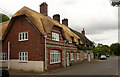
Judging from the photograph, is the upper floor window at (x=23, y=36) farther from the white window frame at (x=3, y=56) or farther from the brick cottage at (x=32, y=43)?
the white window frame at (x=3, y=56)

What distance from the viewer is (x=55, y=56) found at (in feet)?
66.7

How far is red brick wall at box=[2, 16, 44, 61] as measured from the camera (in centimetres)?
1797

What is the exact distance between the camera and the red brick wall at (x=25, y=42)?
18.0 m

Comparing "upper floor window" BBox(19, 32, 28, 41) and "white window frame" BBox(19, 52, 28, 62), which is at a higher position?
"upper floor window" BBox(19, 32, 28, 41)

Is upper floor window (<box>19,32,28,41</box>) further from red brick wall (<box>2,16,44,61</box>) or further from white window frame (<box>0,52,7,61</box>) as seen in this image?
white window frame (<box>0,52,7,61</box>)

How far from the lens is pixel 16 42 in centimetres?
1989

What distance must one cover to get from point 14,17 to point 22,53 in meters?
5.36

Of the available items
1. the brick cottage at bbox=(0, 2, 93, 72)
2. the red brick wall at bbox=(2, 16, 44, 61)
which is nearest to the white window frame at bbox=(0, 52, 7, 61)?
the brick cottage at bbox=(0, 2, 93, 72)

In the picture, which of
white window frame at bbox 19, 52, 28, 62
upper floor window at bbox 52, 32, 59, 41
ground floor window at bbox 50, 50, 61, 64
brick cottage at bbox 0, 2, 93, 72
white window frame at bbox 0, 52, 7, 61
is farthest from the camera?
white window frame at bbox 0, 52, 7, 61

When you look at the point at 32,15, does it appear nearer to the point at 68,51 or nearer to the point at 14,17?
the point at 14,17

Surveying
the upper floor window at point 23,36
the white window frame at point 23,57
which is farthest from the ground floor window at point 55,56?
the upper floor window at point 23,36

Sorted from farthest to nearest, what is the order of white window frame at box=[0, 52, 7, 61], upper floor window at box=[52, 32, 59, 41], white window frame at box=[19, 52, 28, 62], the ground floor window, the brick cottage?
white window frame at box=[0, 52, 7, 61]
upper floor window at box=[52, 32, 59, 41]
the ground floor window
white window frame at box=[19, 52, 28, 62]
the brick cottage

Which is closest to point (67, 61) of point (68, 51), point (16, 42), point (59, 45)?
point (68, 51)

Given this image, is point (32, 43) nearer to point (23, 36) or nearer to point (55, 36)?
point (23, 36)
